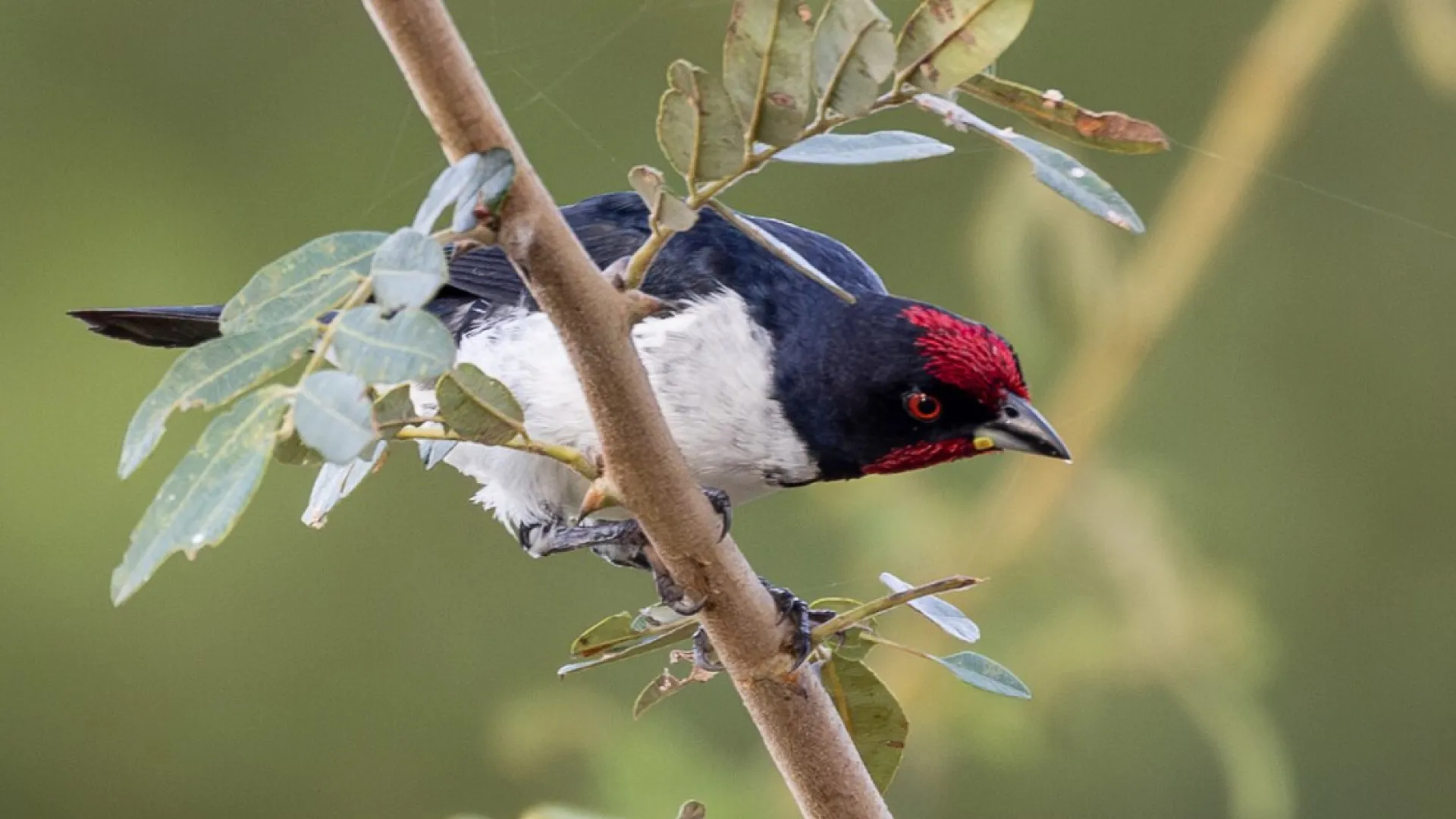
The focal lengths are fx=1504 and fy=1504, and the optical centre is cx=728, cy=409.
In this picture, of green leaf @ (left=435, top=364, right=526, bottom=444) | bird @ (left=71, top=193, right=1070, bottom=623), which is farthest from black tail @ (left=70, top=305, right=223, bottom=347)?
green leaf @ (left=435, top=364, right=526, bottom=444)

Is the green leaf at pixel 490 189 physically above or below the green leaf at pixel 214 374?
above

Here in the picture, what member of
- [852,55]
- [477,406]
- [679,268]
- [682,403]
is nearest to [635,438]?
[477,406]

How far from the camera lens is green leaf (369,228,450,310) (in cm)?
48

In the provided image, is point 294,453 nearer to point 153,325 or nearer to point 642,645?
point 642,645

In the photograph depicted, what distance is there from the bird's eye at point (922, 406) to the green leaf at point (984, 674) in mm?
259

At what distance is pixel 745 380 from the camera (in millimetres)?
1074

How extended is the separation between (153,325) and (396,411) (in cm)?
61

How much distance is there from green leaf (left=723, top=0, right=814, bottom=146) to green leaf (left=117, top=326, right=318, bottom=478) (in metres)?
0.19

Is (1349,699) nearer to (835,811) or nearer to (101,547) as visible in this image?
(835,811)

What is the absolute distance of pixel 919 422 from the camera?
105 cm

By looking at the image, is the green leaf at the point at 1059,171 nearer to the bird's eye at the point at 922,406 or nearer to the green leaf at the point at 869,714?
the green leaf at the point at 869,714

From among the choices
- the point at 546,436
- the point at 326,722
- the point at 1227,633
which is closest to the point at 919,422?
the point at 546,436

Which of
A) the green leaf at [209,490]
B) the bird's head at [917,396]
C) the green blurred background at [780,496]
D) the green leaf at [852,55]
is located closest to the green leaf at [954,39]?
the green leaf at [852,55]

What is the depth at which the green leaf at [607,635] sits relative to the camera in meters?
0.77
